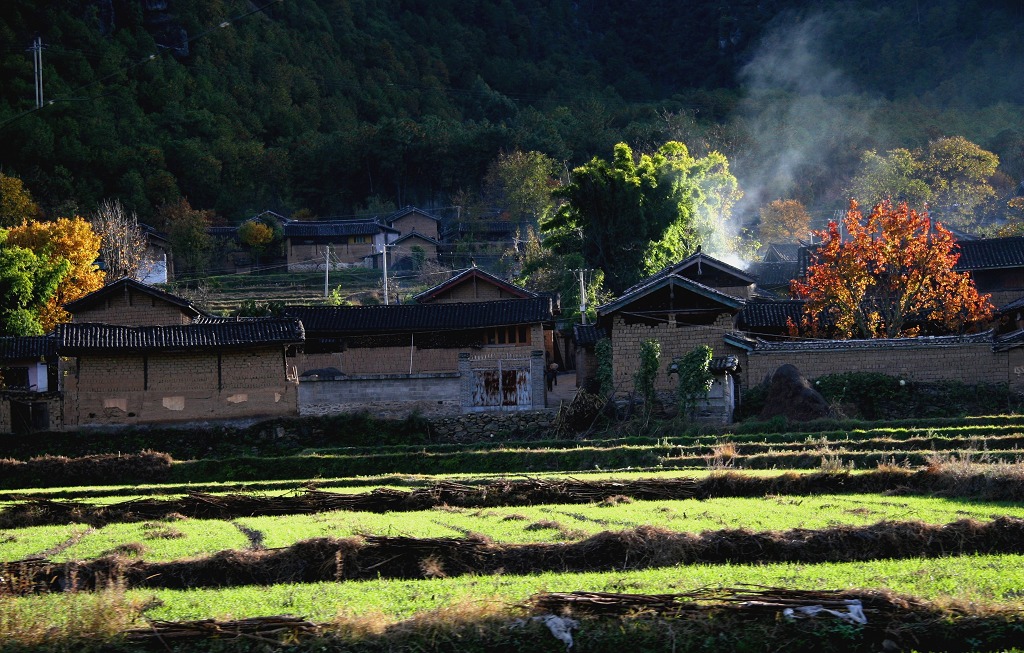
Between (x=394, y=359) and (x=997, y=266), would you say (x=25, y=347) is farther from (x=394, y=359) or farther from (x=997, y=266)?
(x=997, y=266)

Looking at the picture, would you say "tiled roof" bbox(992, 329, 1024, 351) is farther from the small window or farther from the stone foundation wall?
the small window

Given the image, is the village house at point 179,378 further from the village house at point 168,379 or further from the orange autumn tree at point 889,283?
the orange autumn tree at point 889,283

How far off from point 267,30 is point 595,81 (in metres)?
34.7

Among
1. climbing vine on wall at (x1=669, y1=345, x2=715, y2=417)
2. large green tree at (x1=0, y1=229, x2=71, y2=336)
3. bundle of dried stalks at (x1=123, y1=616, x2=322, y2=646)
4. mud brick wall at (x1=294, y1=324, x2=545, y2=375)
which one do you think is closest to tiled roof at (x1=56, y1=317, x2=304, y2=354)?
mud brick wall at (x1=294, y1=324, x2=545, y2=375)

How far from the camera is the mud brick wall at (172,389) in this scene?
34344 millimetres

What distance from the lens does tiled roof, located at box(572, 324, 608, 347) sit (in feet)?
126

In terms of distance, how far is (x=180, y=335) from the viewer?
113 feet

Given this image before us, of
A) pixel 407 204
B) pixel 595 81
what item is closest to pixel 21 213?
pixel 407 204

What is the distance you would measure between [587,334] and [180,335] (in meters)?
13.1

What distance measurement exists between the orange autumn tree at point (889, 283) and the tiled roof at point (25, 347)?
25.2 m

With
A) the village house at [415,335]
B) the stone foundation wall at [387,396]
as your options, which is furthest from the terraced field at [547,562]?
the village house at [415,335]

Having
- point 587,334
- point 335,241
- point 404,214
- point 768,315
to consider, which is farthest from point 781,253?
point 587,334

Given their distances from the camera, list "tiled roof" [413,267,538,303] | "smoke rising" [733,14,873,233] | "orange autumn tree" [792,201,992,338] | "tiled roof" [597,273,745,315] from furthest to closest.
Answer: "smoke rising" [733,14,873,233], "tiled roof" [413,267,538,303], "orange autumn tree" [792,201,992,338], "tiled roof" [597,273,745,315]

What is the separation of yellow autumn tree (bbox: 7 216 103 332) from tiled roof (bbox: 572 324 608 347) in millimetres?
20693
